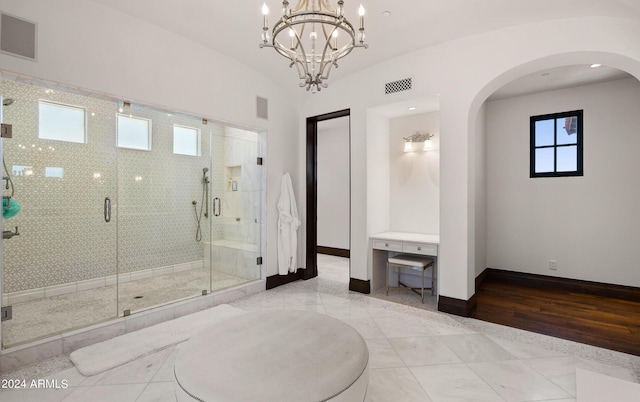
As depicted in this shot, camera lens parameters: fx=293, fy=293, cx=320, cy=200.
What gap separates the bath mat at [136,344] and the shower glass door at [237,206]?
944mm

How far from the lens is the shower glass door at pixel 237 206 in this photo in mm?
4070

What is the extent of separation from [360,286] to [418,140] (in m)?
2.23

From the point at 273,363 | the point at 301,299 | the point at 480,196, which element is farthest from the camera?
the point at 480,196

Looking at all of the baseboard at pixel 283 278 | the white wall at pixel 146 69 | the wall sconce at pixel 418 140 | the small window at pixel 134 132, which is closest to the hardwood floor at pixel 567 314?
the wall sconce at pixel 418 140

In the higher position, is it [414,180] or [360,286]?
[414,180]

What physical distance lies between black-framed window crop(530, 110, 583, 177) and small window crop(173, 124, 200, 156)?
4969 mm

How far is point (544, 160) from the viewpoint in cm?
446

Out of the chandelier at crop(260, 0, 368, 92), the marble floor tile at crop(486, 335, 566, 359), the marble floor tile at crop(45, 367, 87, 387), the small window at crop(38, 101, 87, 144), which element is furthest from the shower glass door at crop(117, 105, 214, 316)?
the marble floor tile at crop(486, 335, 566, 359)

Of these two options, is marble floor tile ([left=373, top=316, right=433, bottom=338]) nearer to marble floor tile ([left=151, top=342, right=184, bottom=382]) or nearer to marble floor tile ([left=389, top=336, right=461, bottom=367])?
marble floor tile ([left=389, top=336, right=461, bottom=367])

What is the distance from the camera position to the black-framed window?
4207mm

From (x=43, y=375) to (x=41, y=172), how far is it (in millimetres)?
1821

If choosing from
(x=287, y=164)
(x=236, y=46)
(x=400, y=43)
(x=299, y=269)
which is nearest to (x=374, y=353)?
(x=299, y=269)

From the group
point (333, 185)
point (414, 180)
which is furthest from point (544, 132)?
point (333, 185)

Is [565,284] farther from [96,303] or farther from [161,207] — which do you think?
[96,303]
